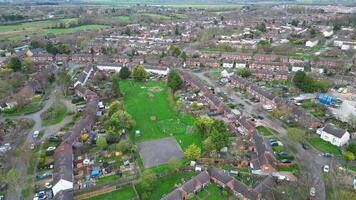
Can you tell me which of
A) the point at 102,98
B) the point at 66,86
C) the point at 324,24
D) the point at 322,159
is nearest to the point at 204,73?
the point at 102,98

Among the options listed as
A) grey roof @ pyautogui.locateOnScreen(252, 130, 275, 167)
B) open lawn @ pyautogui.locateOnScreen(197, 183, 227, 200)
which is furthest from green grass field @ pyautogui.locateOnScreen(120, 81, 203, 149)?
open lawn @ pyautogui.locateOnScreen(197, 183, 227, 200)

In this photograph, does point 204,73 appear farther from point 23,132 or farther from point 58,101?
point 23,132

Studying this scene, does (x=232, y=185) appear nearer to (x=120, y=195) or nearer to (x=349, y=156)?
Answer: (x=120, y=195)

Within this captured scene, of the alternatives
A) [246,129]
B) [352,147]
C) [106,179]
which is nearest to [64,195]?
[106,179]

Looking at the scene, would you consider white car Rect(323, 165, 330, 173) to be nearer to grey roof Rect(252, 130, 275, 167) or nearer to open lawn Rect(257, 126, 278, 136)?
grey roof Rect(252, 130, 275, 167)

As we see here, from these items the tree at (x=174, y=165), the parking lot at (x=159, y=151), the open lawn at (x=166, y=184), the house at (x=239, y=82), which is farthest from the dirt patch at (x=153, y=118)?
the house at (x=239, y=82)

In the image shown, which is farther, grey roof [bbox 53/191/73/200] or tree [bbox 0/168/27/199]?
tree [bbox 0/168/27/199]

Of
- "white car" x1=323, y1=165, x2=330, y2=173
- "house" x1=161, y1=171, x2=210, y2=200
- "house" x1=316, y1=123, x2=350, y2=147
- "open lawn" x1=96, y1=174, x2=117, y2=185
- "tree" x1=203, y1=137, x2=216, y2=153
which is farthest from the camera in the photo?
"house" x1=316, y1=123, x2=350, y2=147
